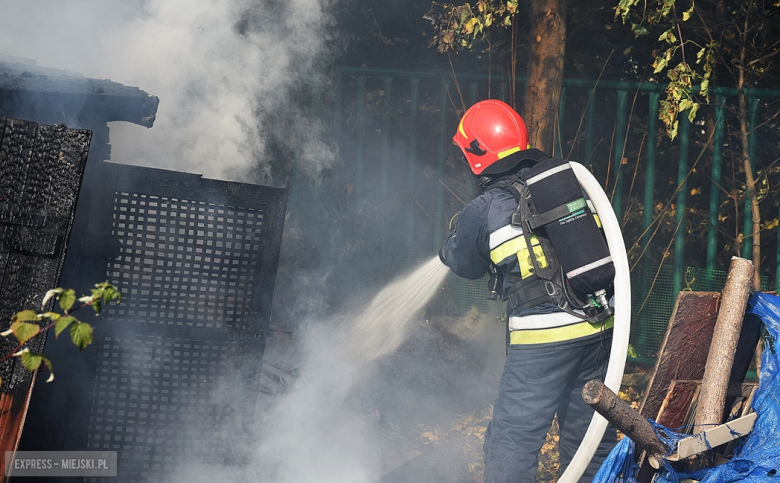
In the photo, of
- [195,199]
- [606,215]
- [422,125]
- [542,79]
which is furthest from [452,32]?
[195,199]

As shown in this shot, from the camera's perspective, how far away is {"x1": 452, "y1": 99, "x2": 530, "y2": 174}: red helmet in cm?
380

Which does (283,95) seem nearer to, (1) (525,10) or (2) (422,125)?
(2) (422,125)

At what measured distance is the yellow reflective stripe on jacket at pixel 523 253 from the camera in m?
3.37

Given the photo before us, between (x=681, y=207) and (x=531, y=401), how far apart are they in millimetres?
3229

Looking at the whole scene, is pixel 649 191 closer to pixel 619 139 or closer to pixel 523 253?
pixel 619 139

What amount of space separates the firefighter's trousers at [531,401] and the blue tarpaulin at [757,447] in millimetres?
627

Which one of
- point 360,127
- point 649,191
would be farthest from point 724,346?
point 360,127

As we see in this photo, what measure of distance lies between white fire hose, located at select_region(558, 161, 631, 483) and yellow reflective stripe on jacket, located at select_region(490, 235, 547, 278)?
17.2 inches

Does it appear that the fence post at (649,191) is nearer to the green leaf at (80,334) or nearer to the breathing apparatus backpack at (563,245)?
the breathing apparatus backpack at (563,245)

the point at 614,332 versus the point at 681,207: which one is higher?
the point at 681,207

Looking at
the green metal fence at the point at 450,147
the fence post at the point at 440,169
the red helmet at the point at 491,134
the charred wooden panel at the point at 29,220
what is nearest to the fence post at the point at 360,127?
the green metal fence at the point at 450,147

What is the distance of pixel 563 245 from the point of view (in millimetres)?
3248

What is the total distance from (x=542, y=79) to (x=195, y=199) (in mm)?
3343

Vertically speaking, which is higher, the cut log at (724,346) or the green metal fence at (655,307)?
the green metal fence at (655,307)
